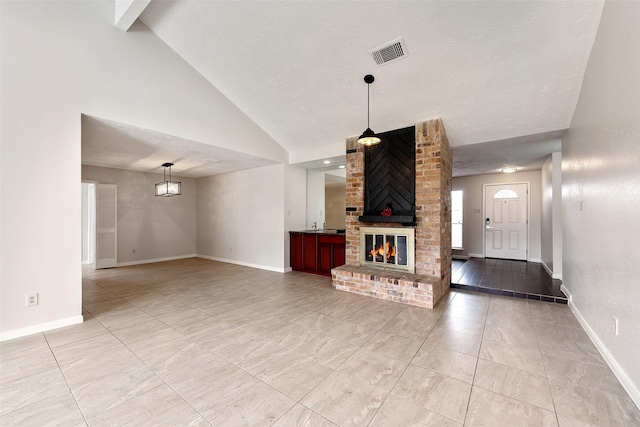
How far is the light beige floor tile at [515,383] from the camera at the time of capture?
182 centimetres

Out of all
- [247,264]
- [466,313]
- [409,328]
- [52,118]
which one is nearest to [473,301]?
[466,313]

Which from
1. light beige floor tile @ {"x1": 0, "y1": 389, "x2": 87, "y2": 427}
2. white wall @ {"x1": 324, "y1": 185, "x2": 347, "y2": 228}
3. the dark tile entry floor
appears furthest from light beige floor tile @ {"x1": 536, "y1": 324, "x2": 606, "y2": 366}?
white wall @ {"x1": 324, "y1": 185, "x2": 347, "y2": 228}

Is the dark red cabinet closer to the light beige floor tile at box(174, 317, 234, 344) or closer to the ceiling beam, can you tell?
the light beige floor tile at box(174, 317, 234, 344)

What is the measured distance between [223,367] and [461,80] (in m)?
4.11

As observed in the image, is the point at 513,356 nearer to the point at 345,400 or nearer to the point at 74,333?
the point at 345,400

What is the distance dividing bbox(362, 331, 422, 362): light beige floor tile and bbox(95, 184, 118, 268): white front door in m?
6.93

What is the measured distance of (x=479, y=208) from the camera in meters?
7.41

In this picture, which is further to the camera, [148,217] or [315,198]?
[148,217]

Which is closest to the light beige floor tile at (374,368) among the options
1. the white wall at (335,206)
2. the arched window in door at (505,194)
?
the arched window in door at (505,194)

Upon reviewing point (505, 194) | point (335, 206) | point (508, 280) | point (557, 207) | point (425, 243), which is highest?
point (505, 194)

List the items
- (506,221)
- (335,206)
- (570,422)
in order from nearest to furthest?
(570,422) → (506,221) → (335,206)

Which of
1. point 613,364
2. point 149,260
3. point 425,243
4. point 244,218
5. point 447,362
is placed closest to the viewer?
point 613,364

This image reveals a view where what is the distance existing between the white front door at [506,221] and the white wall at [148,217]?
28.6ft

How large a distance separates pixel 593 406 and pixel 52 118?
5.49 m
